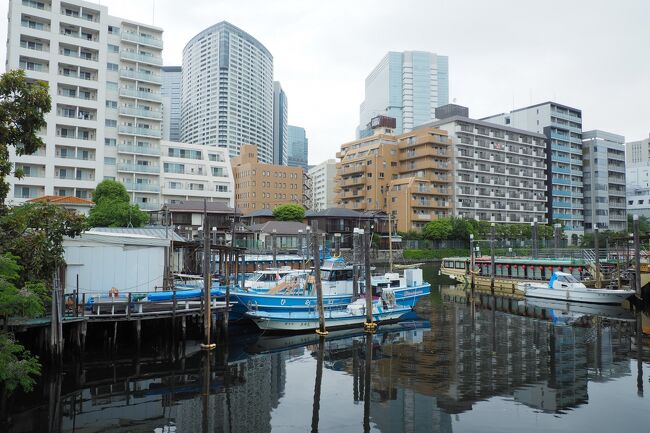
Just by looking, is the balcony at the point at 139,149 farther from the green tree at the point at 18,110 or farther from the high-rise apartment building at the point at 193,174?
the green tree at the point at 18,110

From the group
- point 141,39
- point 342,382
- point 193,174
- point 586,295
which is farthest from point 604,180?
point 342,382

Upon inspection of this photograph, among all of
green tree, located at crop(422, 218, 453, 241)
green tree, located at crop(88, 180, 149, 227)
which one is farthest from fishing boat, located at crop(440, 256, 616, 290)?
green tree, located at crop(88, 180, 149, 227)

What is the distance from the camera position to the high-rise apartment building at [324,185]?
186m

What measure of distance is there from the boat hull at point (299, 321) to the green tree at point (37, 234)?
12.4m

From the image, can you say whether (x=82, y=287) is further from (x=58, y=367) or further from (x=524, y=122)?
(x=524, y=122)

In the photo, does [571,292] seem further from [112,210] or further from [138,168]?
[138,168]

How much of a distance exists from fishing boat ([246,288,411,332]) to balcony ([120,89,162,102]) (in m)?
58.5

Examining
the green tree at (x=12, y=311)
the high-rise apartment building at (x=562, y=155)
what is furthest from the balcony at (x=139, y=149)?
the high-rise apartment building at (x=562, y=155)

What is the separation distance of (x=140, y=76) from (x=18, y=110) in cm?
6621

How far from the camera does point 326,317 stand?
3259 cm

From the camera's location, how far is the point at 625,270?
156 ft

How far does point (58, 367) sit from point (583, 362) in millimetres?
25583

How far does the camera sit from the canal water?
17.1 m

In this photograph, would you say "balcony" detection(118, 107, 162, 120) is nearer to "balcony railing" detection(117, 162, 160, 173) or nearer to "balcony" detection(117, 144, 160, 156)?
"balcony" detection(117, 144, 160, 156)
